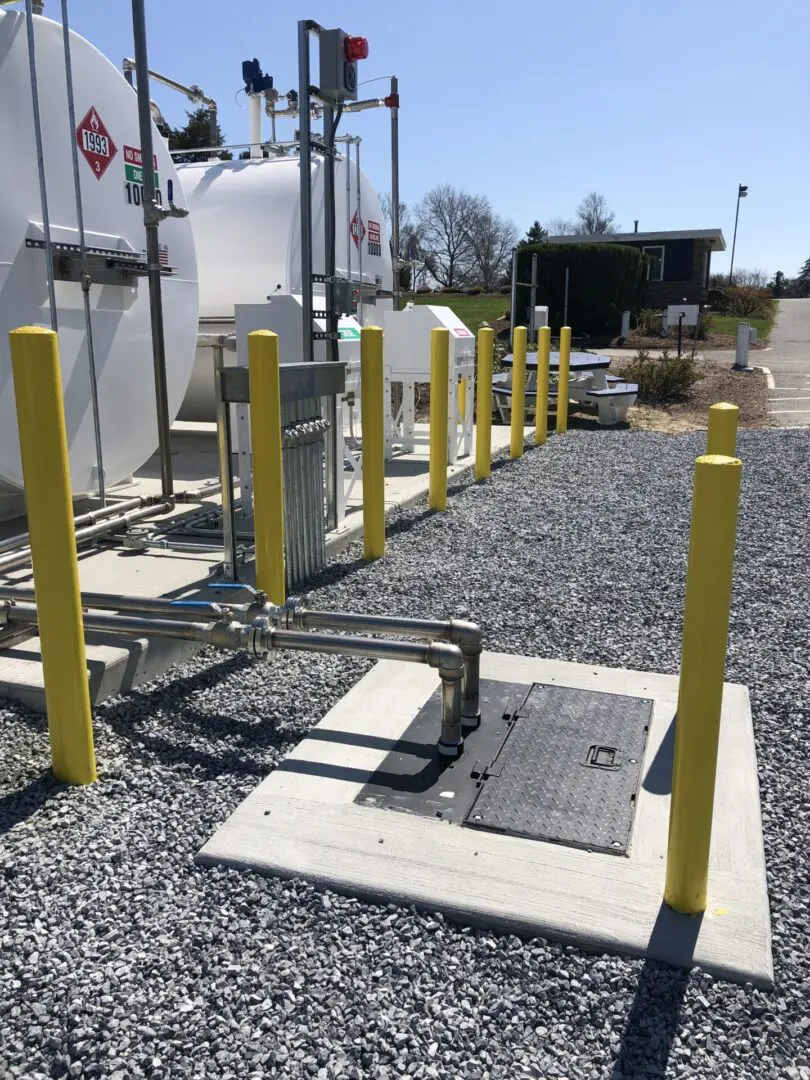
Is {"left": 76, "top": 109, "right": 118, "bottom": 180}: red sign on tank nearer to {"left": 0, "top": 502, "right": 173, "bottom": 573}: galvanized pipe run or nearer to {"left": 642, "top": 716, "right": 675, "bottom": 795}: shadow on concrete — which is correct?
{"left": 0, "top": 502, "right": 173, "bottom": 573}: galvanized pipe run

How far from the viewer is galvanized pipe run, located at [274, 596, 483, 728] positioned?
3314 mm

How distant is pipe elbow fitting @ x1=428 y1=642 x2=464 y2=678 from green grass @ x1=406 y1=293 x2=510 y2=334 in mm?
28062

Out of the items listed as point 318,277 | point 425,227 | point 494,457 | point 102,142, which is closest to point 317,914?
point 318,277

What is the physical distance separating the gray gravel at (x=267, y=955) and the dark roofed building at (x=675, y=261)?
36.6 metres

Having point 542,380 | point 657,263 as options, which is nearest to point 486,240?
point 657,263

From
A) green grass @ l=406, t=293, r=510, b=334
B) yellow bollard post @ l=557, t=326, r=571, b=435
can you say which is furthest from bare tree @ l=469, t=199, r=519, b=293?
yellow bollard post @ l=557, t=326, r=571, b=435

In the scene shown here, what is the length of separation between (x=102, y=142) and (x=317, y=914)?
16.2 feet

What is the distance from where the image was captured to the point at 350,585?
527 centimetres

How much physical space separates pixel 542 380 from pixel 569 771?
814 centimetres

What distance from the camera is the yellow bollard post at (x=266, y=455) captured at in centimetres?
422

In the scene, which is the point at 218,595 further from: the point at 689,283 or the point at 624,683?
the point at 689,283

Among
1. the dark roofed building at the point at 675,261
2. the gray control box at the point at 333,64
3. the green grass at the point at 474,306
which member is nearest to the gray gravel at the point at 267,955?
the gray control box at the point at 333,64

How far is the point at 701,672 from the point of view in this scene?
218 centimetres

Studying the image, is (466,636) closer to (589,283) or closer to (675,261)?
(589,283)
